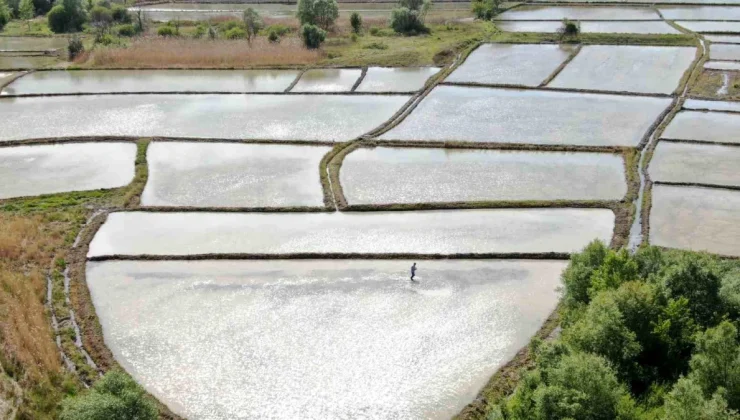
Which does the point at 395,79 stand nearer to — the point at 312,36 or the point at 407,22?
the point at 312,36

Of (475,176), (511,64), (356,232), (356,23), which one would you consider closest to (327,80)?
(511,64)

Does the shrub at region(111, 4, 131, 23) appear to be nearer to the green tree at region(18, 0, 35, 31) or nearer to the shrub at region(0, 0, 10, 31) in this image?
the green tree at region(18, 0, 35, 31)

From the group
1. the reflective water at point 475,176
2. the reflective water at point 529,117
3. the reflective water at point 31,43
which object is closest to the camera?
the reflective water at point 475,176

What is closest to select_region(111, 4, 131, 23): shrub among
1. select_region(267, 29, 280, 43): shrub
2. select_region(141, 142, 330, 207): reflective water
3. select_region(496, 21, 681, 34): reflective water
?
select_region(267, 29, 280, 43): shrub

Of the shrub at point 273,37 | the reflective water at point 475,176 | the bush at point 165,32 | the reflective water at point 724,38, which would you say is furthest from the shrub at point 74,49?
the reflective water at point 724,38

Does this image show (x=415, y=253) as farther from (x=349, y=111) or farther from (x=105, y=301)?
(x=349, y=111)

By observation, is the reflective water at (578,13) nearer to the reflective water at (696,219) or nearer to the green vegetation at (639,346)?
the reflective water at (696,219)

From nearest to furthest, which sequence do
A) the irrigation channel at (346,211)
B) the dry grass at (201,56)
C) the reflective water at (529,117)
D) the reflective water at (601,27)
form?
the irrigation channel at (346,211) < the reflective water at (529,117) < the dry grass at (201,56) < the reflective water at (601,27)
